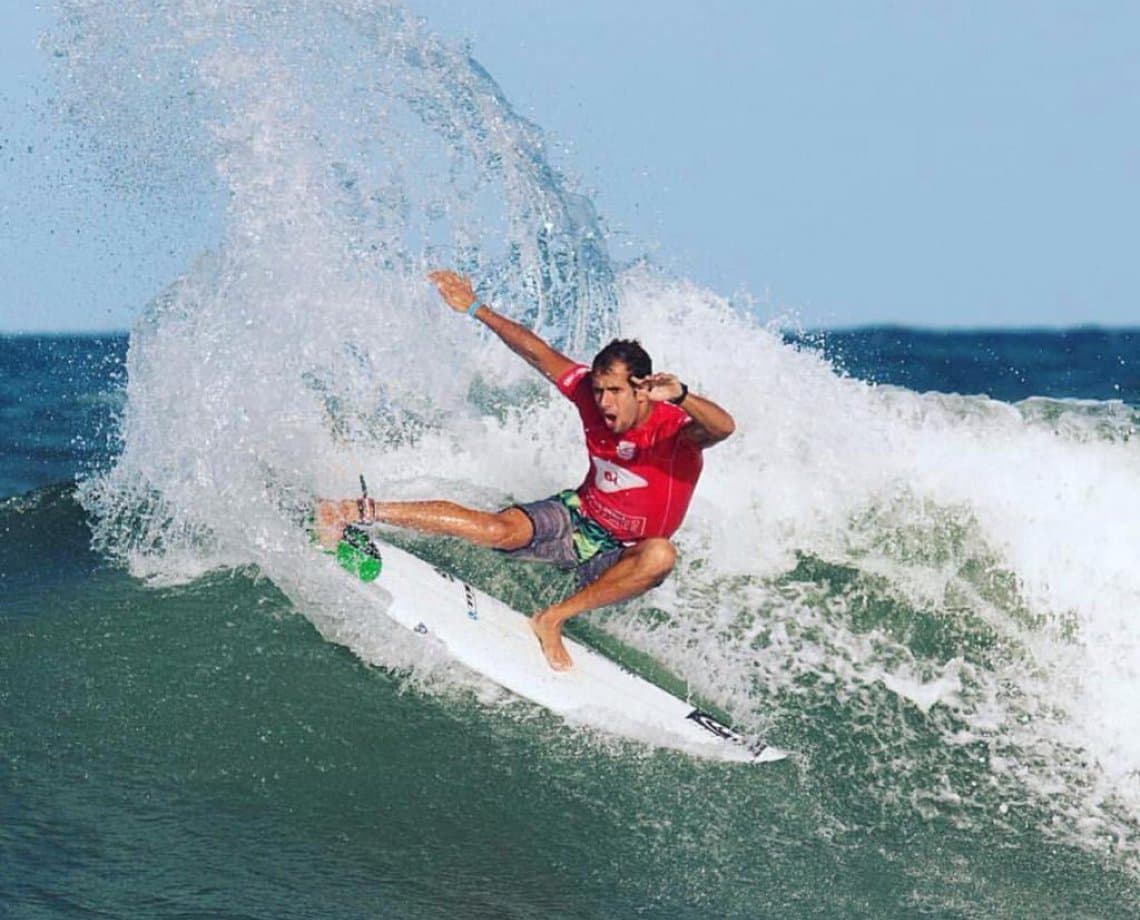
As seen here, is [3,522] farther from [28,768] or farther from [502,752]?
[502,752]

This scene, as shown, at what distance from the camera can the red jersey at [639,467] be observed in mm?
6801

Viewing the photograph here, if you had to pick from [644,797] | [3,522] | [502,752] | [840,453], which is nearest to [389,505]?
[502,752]

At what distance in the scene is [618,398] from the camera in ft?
21.3

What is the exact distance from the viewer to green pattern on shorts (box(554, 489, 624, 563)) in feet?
23.9

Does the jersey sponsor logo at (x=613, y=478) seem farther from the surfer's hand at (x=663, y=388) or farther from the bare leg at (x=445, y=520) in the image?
the surfer's hand at (x=663, y=388)

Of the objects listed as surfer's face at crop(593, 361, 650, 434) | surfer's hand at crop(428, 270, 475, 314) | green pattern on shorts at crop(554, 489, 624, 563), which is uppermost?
surfer's hand at crop(428, 270, 475, 314)

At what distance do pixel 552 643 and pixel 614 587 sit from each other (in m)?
0.51

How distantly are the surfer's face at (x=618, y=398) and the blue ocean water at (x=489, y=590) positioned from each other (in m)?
1.58

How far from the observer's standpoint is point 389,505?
6.84 metres

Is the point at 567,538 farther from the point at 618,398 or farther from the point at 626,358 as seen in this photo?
the point at 626,358

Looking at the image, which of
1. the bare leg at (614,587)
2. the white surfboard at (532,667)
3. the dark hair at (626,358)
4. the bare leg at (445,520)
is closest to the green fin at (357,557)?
the white surfboard at (532,667)

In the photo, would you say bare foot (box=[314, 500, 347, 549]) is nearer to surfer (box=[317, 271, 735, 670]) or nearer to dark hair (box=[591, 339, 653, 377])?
surfer (box=[317, 271, 735, 670])

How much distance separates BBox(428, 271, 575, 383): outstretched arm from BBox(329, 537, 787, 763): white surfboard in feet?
4.44

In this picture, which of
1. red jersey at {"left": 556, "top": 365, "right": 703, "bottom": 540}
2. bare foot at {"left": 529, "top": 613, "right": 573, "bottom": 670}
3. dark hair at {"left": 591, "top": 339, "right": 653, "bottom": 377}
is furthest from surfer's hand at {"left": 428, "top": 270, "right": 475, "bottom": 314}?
bare foot at {"left": 529, "top": 613, "right": 573, "bottom": 670}
